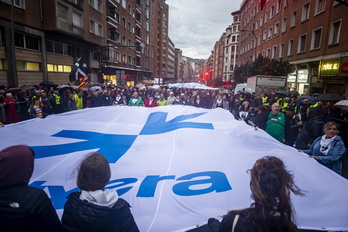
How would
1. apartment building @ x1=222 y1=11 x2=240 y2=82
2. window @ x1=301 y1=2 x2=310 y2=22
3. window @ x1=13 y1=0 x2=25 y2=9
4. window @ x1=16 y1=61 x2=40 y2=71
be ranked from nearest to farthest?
window @ x1=13 y1=0 x2=25 y2=9 < window @ x1=16 y1=61 x2=40 y2=71 < window @ x1=301 y1=2 x2=310 y2=22 < apartment building @ x1=222 y1=11 x2=240 y2=82

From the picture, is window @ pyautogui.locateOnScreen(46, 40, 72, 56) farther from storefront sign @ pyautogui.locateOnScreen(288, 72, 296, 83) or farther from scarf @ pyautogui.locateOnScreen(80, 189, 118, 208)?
storefront sign @ pyautogui.locateOnScreen(288, 72, 296, 83)

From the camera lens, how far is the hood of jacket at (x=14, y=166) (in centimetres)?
171

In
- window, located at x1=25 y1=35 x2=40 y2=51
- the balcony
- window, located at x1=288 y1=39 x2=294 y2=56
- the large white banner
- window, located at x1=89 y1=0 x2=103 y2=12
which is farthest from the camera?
window, located at x1=89 y1=0 x2=103 y2=12

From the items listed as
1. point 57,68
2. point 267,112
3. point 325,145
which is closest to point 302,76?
point 267,112

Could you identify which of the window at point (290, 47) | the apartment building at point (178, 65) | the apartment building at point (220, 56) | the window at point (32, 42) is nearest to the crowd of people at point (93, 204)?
the window at point (32, 42)

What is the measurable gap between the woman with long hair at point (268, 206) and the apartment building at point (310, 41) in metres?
14.2

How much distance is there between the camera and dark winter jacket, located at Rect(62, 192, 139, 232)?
1756 millimetres

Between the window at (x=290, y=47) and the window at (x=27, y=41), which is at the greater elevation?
the window at (x=290, y=47)

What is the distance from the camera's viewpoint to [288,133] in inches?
256

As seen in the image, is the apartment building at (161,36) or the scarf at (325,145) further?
the apartment building at (161,36)

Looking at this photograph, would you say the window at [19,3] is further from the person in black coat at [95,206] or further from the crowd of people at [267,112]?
the person in black coat at [95,206]

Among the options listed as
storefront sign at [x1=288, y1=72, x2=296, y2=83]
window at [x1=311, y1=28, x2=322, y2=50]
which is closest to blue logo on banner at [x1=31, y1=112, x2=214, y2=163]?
window at [x1=311, y1=28, x2=322, y2=50]

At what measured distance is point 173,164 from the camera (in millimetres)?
3771

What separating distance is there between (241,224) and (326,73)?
2251 centimetres
